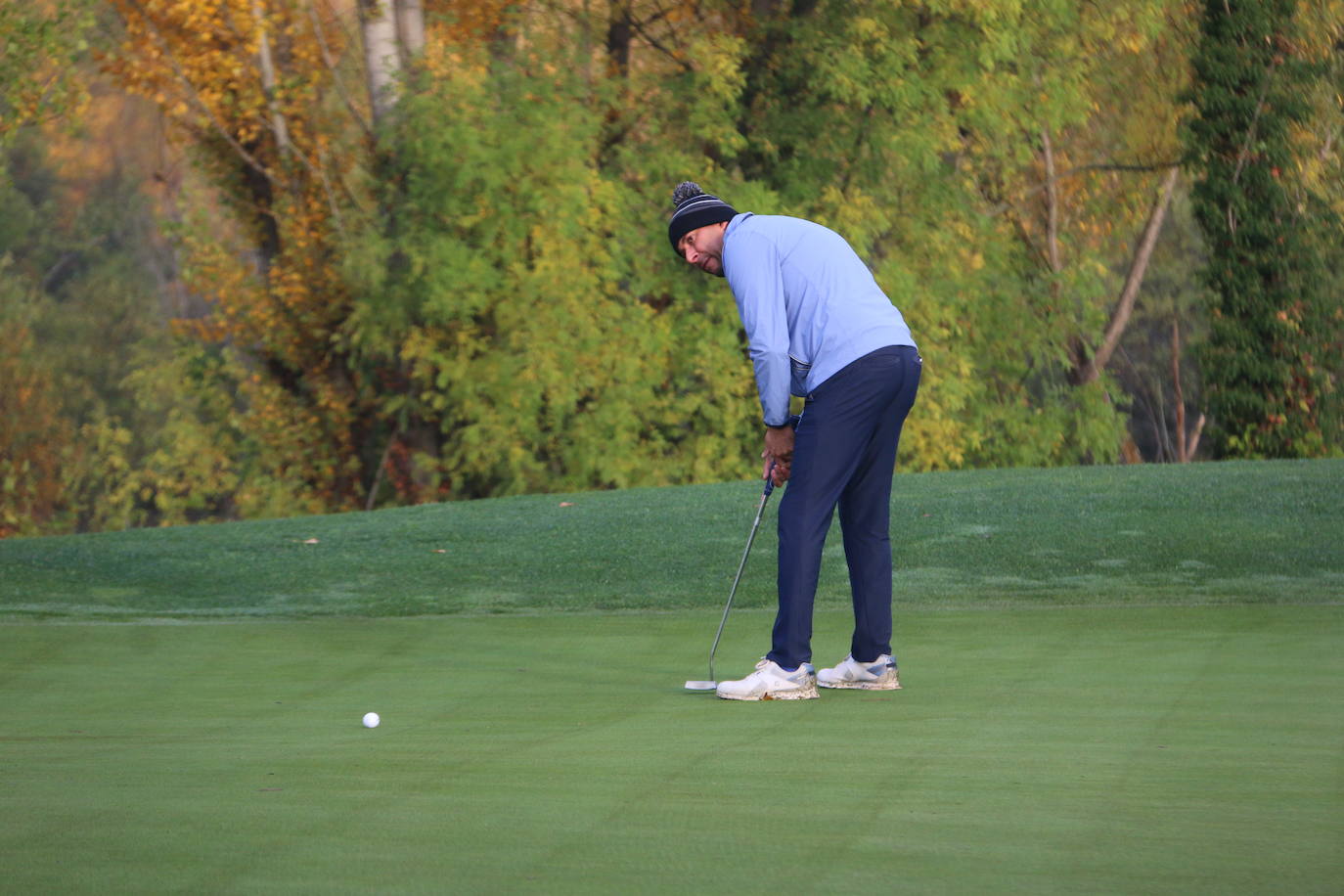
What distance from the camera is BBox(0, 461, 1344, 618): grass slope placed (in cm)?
1009

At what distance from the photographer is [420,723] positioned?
541cm

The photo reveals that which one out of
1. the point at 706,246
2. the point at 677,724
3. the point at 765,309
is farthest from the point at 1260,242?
the point at 677,724

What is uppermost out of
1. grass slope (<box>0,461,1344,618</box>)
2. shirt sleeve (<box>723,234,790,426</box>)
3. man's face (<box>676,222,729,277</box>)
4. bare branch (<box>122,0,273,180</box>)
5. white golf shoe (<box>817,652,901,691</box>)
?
bare branch (<box>122,0,273,180</box>)

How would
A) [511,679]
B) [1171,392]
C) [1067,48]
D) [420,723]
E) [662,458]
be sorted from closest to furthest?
[420,723]
[511,679]
[662,458]
[1067,48]
[1171,392]

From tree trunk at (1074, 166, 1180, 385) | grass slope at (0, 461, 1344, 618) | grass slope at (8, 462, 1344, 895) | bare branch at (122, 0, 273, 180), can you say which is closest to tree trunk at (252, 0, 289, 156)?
bare branch at (122, 0, 273, 180)

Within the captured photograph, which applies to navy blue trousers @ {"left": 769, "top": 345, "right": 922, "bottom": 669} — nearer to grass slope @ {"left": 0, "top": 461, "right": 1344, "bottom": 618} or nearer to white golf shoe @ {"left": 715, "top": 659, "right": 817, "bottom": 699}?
white golf shoe @ {"left": 715, "top": 659, "right": 817, "bottom": 699}

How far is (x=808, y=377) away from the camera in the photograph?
238 inches

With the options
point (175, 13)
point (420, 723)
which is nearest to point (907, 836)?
point (420, 723)

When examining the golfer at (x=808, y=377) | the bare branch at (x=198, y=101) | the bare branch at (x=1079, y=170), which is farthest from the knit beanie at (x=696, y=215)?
the bare branch at (x=1079, y=170)

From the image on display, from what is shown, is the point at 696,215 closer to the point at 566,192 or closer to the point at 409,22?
the point at 566,192

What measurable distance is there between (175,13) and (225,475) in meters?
7.42

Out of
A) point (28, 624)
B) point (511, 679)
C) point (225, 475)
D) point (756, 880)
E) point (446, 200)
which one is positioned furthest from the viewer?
point (225, 475)

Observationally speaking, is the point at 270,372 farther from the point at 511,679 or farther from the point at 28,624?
the point at 511,679

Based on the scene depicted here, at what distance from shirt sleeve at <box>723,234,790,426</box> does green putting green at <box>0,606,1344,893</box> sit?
1.05 metres
